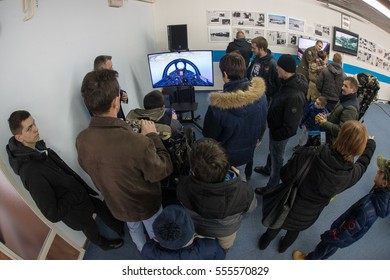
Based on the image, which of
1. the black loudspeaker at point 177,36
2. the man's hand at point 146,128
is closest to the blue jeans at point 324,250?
the man's hand at point 146,128

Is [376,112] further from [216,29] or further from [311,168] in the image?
[311,168]

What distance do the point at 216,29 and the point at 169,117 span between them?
10.4 ft

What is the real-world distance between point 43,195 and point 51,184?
122mm

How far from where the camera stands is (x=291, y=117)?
172 centimetres

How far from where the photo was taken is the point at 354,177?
46.8 inches

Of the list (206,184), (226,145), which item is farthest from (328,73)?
(206,184)

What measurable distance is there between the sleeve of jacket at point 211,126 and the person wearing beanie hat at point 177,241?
0.76 meters

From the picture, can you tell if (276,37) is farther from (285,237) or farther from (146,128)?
(146,128)

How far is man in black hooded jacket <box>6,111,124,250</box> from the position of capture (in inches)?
44.8

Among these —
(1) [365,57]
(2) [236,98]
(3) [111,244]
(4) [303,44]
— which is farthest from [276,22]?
(3) [111,244]

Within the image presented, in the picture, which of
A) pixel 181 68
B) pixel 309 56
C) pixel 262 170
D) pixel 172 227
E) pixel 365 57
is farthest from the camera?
pixel 309 56

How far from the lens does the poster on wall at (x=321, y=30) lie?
12.3 ft

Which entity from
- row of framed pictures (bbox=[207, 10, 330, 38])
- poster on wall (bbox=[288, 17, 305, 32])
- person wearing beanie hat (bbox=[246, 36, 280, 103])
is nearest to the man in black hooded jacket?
person wearing beanie hat (bbox=[246, 36, 280, 103])

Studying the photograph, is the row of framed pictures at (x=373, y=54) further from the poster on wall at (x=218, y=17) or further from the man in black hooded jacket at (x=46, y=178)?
the man in black hooded jacket at (x=46, y=178)
